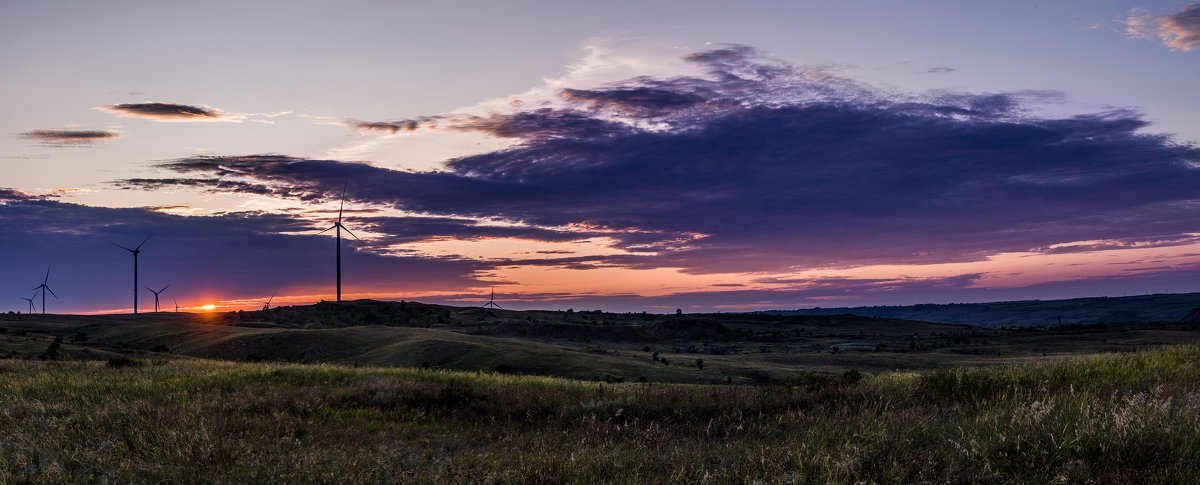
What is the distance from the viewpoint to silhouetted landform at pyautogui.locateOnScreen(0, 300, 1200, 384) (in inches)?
1781

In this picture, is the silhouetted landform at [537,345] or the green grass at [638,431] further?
the silhouetted landform at [537,345]

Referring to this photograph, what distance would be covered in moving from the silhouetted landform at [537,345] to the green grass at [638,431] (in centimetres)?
499

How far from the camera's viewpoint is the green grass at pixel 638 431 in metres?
7.30

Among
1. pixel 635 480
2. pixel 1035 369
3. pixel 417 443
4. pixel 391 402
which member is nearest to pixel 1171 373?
pixel 1035 369

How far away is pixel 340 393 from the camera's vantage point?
15195mm

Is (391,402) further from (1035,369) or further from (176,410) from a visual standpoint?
(1035,369)

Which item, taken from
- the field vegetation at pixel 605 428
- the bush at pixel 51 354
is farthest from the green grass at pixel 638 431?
the bush at pixel 51 354

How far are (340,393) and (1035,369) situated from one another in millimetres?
15177

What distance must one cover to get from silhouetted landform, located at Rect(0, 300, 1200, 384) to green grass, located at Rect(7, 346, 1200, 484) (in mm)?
4992

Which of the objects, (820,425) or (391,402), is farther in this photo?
(391,402)

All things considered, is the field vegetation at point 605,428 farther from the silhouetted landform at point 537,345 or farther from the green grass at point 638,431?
the silhouetted landform at point 537,345

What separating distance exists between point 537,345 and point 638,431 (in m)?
47.4

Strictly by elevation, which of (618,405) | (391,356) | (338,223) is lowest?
(391,356)

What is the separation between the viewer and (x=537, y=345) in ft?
187
